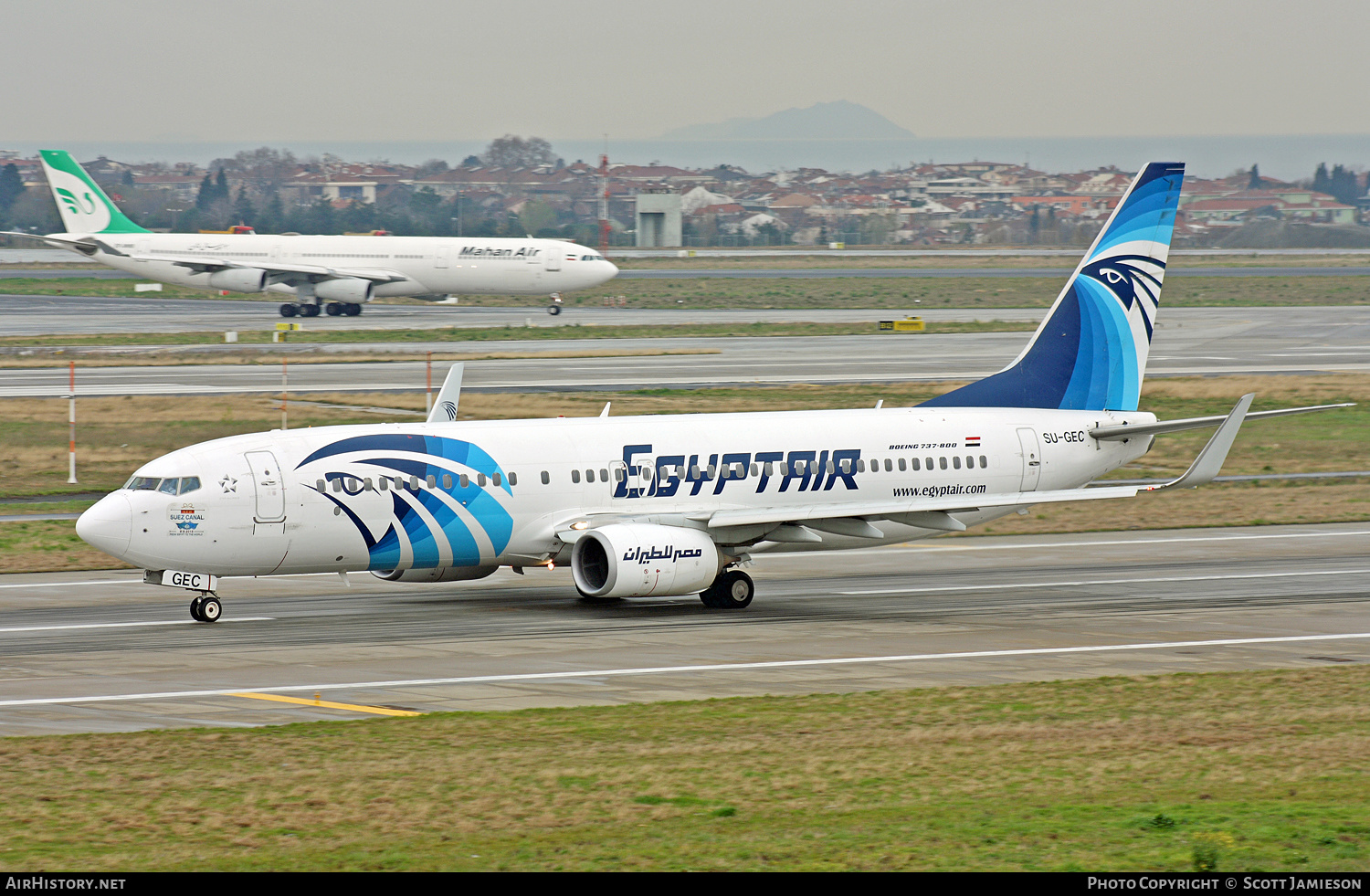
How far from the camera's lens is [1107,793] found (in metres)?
16.7

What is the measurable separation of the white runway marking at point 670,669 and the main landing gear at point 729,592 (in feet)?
19.3

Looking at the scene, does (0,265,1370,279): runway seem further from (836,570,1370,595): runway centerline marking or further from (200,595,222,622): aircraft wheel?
(200,595,222,622): aircraft wheel

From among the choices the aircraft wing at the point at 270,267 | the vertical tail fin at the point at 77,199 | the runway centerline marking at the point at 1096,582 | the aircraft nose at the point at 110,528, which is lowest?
the runway centerline marking at the point at 1096,582

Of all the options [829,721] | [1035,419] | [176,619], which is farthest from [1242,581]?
[176,619]

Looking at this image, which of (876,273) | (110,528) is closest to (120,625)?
(110,528)

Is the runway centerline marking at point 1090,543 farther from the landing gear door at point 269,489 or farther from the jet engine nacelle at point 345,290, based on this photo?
the jet engine nacelle at point 345,290

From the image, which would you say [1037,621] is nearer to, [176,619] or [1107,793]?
[1107,793]

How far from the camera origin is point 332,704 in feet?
74.6

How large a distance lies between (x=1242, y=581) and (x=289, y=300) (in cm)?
9183

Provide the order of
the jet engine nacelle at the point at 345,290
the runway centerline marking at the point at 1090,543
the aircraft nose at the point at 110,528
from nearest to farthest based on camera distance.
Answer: the aircraft nose at the point at 110,528
the runway centerline marking at the point at 1090,543
the jet engine nacelle at the point at 345,290

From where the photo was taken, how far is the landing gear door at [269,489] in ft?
98.1

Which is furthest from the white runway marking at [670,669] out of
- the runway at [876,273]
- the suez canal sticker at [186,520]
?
the runway at [876,273]

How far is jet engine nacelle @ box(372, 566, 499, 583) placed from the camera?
103 feet

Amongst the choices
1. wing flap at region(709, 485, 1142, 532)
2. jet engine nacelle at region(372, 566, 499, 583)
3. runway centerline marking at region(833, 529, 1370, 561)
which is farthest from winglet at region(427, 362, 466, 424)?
runway centerline marking at region(833, 529, 1370, 561)
